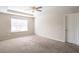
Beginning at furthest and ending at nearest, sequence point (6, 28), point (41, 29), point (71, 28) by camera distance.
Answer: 1. point (41, 29)
2. point (6, 28)
3. point (71, 28)

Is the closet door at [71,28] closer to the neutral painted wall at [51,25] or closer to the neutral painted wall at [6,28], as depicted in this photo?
the neutral painted wall at [51,25]

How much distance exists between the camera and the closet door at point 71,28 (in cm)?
425

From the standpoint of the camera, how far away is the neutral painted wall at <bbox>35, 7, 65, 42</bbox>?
485 cm

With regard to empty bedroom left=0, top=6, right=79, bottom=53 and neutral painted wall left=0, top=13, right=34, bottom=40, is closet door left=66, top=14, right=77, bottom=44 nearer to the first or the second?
empty bedroom left=0, top=6, right=79, bottom=53

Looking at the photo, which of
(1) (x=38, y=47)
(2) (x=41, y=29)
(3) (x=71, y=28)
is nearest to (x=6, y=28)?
(2) (x=41, y=29)

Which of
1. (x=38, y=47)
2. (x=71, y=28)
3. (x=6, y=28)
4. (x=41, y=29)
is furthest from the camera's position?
(x=41, y=29)

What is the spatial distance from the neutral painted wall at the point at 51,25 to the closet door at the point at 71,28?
0.94 feet

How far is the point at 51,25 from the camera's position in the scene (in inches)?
220

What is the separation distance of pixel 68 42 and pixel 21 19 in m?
3.62

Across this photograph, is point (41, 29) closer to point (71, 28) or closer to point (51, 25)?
point (51, 25)

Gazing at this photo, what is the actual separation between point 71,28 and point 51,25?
4.75ft

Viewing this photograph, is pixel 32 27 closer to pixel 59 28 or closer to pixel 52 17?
pixel 52 17

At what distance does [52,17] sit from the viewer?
5461 millimetres
